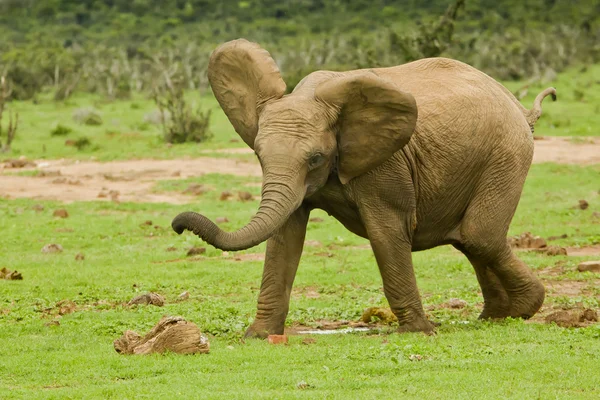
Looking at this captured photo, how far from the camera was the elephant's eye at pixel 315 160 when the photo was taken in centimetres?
830

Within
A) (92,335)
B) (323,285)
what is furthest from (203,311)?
(323,285)

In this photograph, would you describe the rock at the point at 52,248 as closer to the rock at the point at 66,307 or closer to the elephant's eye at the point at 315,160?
the rock at the point at 66,307

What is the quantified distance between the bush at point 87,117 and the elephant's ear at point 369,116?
25104 mm

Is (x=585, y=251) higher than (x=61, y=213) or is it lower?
higher

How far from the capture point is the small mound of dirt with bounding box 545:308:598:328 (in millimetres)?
9211

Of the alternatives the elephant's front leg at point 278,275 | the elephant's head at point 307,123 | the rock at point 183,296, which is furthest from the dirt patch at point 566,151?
the elephant's head at point 307,123

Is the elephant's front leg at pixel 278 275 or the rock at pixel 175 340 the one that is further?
the elephant's front leg at pixel 278 275

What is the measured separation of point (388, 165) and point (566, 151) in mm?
16297

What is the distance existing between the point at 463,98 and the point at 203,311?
10.2 ft

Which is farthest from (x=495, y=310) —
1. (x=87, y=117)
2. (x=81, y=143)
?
(x=87, y=117)

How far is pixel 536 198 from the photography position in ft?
63.0

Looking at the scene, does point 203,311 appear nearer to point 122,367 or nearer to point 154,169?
point 122,367

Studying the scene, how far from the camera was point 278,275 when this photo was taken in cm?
914

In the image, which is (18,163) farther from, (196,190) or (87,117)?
(87,117)
